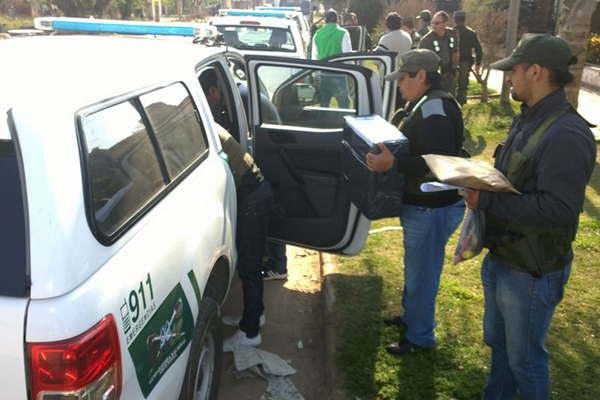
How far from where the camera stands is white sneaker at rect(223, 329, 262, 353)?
145 inches

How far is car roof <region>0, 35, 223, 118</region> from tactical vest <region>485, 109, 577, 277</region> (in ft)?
5.15

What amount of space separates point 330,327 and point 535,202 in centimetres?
200

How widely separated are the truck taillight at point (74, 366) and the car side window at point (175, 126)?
981mm

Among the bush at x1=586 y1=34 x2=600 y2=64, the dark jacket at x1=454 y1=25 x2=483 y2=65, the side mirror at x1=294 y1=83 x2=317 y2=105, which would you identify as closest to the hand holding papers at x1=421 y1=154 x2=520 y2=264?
the side mirror at x1=294 y1=83 x2=317 y2=105

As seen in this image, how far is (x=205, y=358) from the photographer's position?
292cm

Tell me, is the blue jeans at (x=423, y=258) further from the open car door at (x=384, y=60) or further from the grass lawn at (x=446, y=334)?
the open car door at (x=384, y=60)

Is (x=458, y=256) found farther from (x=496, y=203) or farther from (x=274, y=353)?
(x=274, y=353)

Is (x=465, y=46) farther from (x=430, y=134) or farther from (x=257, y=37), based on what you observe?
(x=430, y=134)

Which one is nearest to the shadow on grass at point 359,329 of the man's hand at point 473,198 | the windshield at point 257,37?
the man's hand at point 473,198

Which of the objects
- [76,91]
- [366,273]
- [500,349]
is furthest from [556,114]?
[366,273]

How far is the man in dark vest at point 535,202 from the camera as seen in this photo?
2.16 metres

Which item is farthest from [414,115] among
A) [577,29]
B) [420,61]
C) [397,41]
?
[397,41]

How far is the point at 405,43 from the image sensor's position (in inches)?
353

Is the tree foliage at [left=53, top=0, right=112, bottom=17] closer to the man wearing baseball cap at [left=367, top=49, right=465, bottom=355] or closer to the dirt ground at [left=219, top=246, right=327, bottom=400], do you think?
the dirt ground at [left=219, top=246, right=327, bottom=400]
